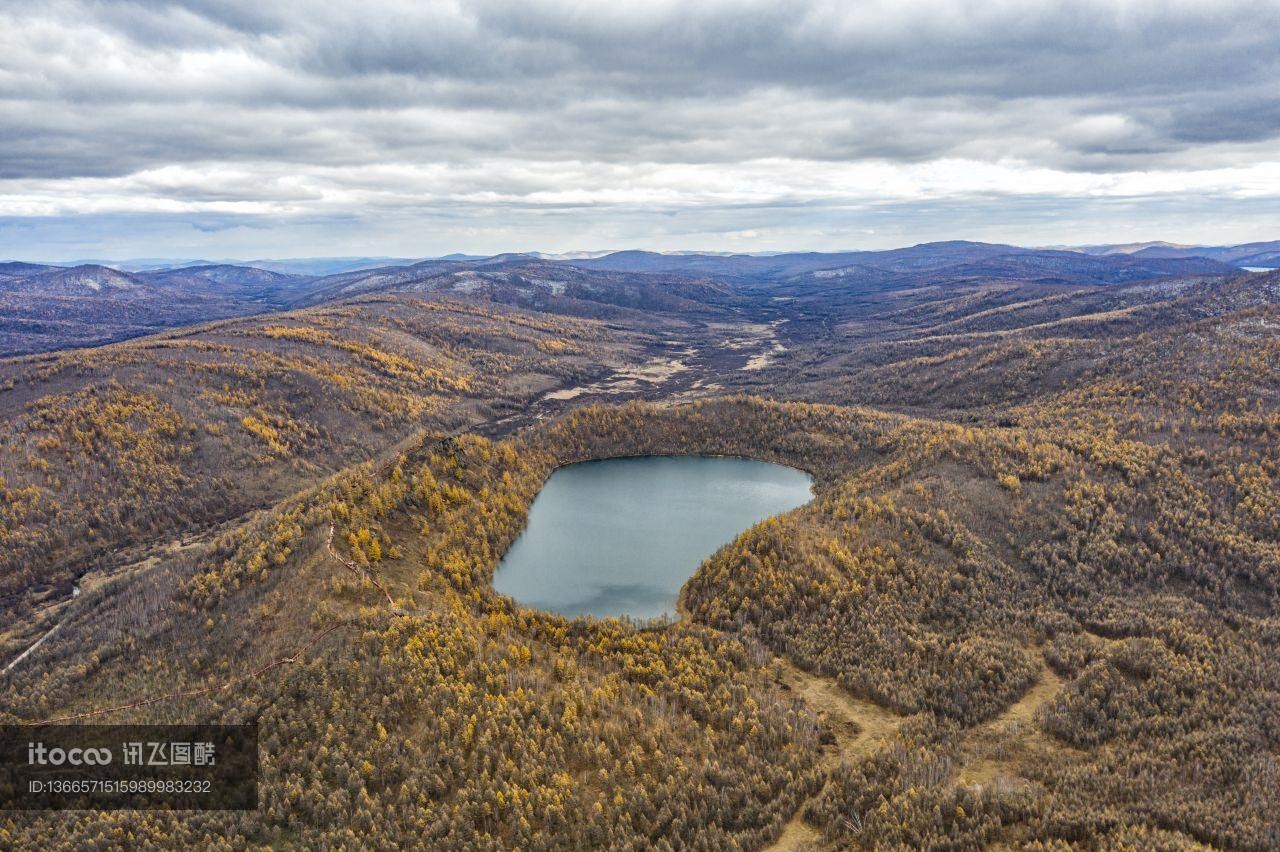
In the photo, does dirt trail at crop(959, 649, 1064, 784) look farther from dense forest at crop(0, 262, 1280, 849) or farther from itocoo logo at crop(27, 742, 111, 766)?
itocoo logo at crop(27, 742, 111, 766)

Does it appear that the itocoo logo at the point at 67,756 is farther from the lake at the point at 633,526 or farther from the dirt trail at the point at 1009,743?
the dirt trail at the point at 1009,743

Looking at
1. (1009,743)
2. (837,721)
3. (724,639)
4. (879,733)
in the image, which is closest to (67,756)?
(724,639)

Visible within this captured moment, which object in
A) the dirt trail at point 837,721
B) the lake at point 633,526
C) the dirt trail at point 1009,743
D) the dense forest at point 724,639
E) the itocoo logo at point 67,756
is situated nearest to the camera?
the dense forest at point 724,639

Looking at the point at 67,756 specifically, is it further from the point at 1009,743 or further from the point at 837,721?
the point at 1009,743

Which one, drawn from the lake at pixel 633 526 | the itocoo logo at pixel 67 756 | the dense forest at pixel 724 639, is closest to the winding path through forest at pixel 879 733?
the dense forest at pixel 724 639

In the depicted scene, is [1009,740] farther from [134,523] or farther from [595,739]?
[134,523]

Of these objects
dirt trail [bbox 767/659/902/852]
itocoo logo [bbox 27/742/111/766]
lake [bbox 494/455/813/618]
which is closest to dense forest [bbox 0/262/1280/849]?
dirt trail [bbox 767/659/902/852]

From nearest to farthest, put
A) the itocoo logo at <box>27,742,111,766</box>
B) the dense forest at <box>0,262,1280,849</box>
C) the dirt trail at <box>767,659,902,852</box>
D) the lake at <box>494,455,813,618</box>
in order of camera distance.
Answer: the dense forest at <box>0,262,1280,849</box>
the dirt trail at <box>767,659,902,852</box>
the itocoo logo at <box>27,742,111,766</box>
the lake at <box>494,455,813,618</box>
